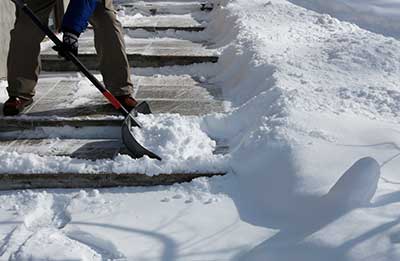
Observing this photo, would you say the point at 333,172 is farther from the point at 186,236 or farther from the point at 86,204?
the point at 86,204

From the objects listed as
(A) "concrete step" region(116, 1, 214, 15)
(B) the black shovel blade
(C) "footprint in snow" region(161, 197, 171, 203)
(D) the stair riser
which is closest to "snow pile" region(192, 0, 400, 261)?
(D) the stair riser

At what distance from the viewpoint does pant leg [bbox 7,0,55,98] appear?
3.78 m

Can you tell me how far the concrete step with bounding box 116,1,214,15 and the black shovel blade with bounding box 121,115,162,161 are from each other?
4805mm

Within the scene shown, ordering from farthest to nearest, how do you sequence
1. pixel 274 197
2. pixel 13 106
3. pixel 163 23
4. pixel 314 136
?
pixel 163 23
pixel 13 106
pixel 314 136
pixel 274 197

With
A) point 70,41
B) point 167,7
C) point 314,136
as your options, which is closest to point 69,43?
point 70,41

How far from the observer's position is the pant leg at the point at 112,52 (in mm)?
3873

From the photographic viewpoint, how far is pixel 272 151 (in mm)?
3049

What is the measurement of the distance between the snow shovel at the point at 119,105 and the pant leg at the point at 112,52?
0.84ft

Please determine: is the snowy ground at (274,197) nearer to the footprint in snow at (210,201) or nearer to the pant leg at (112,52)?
the footprint in snow at (210,201)

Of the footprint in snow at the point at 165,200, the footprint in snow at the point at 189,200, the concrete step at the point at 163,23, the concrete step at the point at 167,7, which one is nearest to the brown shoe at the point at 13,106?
the footprint in snow at the point at 165,200

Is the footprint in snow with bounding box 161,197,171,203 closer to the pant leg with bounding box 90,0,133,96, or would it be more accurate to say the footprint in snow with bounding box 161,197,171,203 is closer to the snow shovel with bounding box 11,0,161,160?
the snow shovel with bounding box 11,0,161,160

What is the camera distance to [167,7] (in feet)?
27.0

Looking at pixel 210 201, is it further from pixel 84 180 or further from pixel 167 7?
pixel 167 7

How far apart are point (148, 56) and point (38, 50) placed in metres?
1.55
